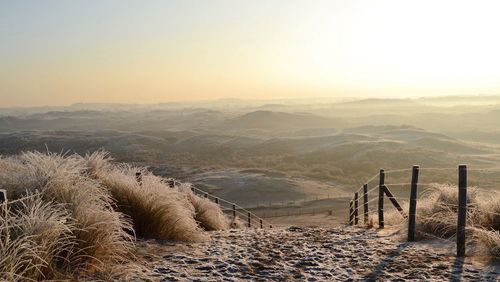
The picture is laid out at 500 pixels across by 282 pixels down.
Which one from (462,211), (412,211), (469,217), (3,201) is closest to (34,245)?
(3,201)

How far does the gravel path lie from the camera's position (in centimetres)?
662

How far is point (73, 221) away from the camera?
6086 mm

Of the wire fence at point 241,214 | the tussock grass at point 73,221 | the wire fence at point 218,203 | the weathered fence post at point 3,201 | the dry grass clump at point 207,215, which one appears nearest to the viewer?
the tussock grass at point 73,221

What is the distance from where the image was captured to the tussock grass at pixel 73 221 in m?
5.18

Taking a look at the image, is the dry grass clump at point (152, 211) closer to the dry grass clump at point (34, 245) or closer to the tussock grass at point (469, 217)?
the dry grass clump at point (34, 245)

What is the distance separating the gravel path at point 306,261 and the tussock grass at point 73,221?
0.59m

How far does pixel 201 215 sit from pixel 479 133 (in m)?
186

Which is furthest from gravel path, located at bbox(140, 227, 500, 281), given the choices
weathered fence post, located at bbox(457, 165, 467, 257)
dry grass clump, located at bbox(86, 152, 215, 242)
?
dry grass clump, located at bbox(86, 152, 215, 242)

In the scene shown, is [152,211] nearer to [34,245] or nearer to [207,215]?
[34,245]

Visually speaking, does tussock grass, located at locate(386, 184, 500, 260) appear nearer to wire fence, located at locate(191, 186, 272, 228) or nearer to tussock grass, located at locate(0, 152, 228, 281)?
tussock grass, located at locate(0, 152, 228, 281)

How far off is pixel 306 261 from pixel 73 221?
11.3 feet

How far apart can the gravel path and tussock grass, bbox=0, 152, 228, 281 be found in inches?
23.3

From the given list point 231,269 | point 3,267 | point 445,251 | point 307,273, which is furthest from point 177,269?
point 445,251

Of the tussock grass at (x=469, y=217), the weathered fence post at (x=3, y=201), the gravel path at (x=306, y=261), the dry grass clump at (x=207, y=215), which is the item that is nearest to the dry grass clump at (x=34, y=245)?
the weathered fence post at (x=3, y=201)
